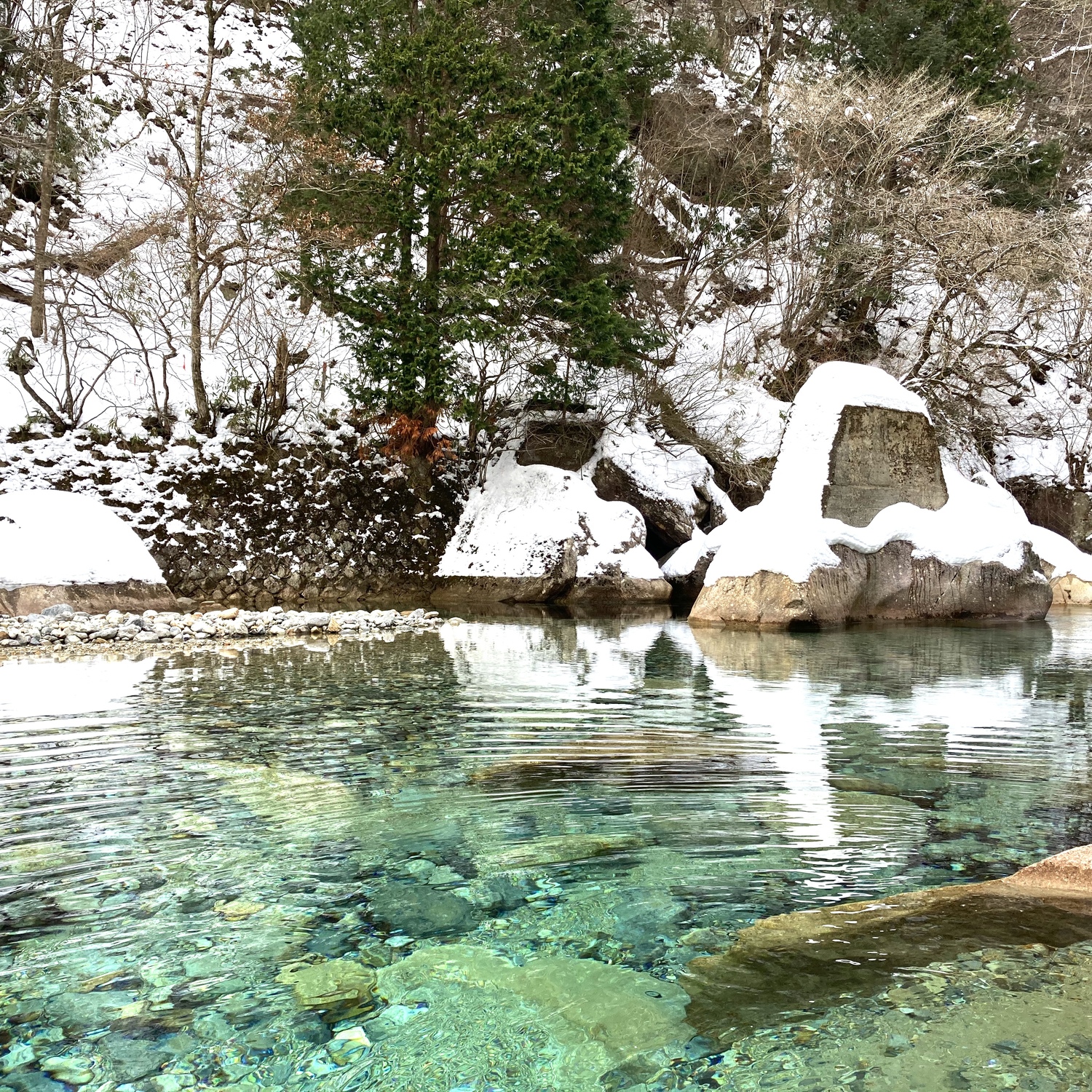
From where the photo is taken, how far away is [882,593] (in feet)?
35.5

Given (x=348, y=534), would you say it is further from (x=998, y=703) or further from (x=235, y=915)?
(x=235, y=915)

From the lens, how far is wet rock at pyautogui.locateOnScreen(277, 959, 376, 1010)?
195 cm

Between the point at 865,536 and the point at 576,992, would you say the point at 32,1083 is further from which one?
the point at 865,536

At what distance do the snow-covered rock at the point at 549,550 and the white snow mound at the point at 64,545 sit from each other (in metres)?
5.38

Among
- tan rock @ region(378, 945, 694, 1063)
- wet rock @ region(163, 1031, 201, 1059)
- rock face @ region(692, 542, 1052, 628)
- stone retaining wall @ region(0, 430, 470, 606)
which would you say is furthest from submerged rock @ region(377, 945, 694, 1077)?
stone retaining wall @ region(0, 430, 470, 606)

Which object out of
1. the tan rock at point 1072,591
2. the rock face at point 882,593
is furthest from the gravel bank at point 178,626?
the tan rock at point 1072,591

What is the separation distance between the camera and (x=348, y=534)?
14.5 meters

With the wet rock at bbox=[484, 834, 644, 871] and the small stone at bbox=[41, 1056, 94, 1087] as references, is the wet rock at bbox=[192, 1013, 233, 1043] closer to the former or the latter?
the small stone at bbox=[41, 1056, 94, 1087]

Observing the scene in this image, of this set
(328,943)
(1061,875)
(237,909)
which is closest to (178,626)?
(237,909)

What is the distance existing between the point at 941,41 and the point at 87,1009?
76.6 feet

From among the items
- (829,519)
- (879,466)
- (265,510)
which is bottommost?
(829,519)

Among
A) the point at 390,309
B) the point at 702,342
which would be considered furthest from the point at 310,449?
the point at 702,342

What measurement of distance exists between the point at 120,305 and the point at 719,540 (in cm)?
1110

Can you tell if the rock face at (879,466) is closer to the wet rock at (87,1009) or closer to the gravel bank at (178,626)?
the gravel bank at (178,626)
